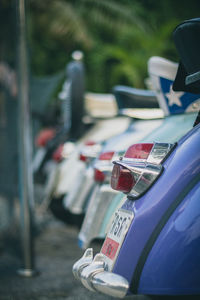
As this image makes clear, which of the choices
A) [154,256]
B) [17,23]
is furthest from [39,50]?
[154,256]

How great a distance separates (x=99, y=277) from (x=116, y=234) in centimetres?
18

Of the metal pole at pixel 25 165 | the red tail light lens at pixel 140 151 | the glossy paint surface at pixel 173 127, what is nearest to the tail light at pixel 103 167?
the glossy paint surface at pixel 173 127

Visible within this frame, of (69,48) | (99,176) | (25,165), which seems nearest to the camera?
(99,176)

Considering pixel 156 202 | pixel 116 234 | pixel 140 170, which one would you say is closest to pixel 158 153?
pixel 140 170

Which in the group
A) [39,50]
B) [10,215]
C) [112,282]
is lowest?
[39,50]

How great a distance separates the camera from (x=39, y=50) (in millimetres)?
18141

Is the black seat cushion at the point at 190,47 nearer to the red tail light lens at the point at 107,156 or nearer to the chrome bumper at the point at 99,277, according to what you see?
the chrome bumper at the point at 99,277

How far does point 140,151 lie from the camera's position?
2027 mm

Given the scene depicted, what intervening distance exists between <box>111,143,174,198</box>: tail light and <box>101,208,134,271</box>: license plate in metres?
0.08

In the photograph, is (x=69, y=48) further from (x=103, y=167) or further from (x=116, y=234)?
(x=116, y=234)

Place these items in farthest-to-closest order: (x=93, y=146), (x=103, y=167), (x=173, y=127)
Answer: (x=93, y=146) < (x=103, y=167) < (x=173, y=127)

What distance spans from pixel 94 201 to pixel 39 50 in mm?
15833

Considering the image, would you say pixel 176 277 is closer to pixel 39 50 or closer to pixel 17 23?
pixel 17 23

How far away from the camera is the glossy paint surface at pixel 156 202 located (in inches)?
69.1
